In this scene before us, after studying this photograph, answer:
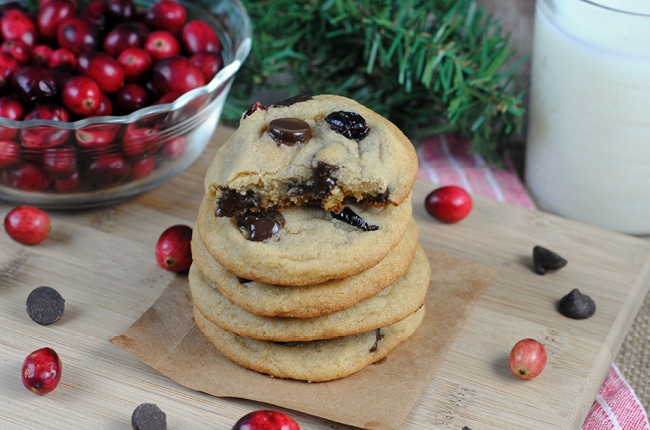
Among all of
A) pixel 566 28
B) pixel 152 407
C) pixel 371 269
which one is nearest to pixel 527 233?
pixel 566 28

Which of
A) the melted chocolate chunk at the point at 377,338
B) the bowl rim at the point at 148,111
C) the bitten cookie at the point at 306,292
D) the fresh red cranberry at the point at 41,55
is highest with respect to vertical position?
the bowl rim at the point at 148,111

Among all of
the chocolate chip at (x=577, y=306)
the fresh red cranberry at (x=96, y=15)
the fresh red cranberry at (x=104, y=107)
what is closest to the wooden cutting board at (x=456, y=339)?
the chocolate chip at (x=577, y=306)

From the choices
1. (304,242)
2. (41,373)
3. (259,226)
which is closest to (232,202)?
(259,226)

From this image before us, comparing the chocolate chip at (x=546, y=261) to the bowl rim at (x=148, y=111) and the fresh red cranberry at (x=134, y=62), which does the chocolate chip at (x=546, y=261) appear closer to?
the bowl rim at (x=148, y=111)

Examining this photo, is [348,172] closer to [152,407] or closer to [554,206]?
[152,407]

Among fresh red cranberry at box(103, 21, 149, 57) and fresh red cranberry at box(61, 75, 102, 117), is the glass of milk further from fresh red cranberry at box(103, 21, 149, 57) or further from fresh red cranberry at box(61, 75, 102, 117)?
fresh red cranberry at box(61, 75, 102, 117)
